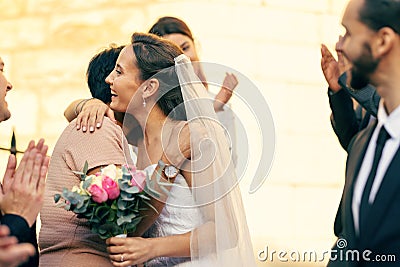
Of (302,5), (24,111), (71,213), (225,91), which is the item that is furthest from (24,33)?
(71,213)

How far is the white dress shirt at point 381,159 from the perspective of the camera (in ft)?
8.60

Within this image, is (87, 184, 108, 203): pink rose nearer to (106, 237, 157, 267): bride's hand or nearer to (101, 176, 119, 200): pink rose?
(101, 176, 119, 200): pink rose

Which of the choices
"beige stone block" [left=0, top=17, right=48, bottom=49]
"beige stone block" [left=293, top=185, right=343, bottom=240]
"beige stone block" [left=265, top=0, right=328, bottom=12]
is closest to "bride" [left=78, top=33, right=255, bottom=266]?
"beige stone block" [left=293, top=185, right=343, bottom=240]

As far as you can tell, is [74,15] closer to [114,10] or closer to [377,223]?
[114,10]

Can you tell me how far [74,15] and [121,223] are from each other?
3.14 metres

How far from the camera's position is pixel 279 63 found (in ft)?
20.2

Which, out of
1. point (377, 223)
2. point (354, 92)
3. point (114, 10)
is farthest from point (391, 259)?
point (114, 10)

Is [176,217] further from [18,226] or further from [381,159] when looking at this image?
[381,159]

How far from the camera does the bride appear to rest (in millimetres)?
3637

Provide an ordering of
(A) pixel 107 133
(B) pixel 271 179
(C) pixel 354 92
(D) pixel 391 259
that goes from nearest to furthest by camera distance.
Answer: (D) pixel 391 259, (C) pixel 354 92, (A) pixel 107 133, (B) pixel 271 179

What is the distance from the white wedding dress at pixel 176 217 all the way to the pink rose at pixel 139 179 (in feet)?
0.50

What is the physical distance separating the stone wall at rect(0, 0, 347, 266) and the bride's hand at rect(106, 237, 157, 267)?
→ 2.35m

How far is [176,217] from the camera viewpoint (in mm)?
3723

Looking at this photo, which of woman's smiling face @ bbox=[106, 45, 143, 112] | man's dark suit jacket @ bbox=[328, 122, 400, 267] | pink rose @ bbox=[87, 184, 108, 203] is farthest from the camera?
woman's smiling face @ bbox=[106, 45, 143, 112]
